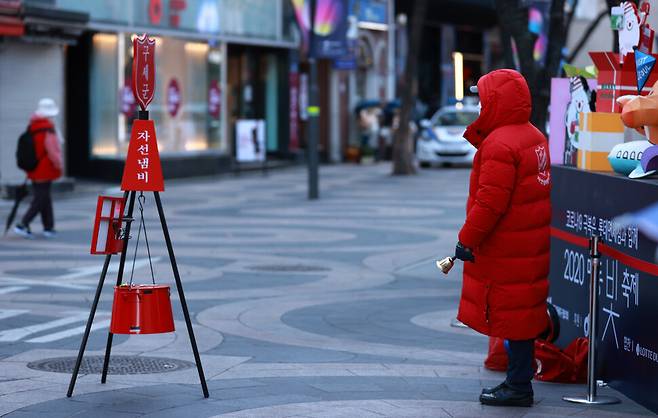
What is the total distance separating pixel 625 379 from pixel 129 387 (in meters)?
2.93

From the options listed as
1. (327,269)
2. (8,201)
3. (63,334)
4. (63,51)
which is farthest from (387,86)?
(63,334)

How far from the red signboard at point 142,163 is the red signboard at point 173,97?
22.4 metres

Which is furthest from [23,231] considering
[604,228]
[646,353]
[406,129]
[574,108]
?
[406,129]

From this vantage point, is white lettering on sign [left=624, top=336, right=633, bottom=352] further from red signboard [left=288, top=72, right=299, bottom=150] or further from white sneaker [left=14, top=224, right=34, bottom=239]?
red signboard [left=288, top=72, right=299, bottom=150]

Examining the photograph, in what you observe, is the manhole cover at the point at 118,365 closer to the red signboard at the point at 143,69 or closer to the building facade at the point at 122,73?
the red signboard at the point at 143,69

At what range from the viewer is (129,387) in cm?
784

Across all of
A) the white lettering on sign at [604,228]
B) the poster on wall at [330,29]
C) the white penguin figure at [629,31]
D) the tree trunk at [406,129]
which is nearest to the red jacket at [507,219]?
the white lettering on sign at [604,228]

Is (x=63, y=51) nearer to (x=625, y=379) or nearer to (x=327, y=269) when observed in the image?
(x=327, y=269)

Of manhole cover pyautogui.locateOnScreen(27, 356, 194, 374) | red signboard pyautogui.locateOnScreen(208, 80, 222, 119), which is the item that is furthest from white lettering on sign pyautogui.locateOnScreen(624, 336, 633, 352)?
red signboard pyautogui.locateOnScreen(208, 80, 222, 119)

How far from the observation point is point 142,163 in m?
7.59

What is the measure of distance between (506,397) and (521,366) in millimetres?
201

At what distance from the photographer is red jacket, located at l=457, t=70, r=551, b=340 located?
7246 mm

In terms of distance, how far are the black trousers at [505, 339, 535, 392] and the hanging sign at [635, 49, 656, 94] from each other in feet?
5.67

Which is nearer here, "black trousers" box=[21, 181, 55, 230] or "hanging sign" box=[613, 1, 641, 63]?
"hanging sign" box=[613, 1, 641, 63]
